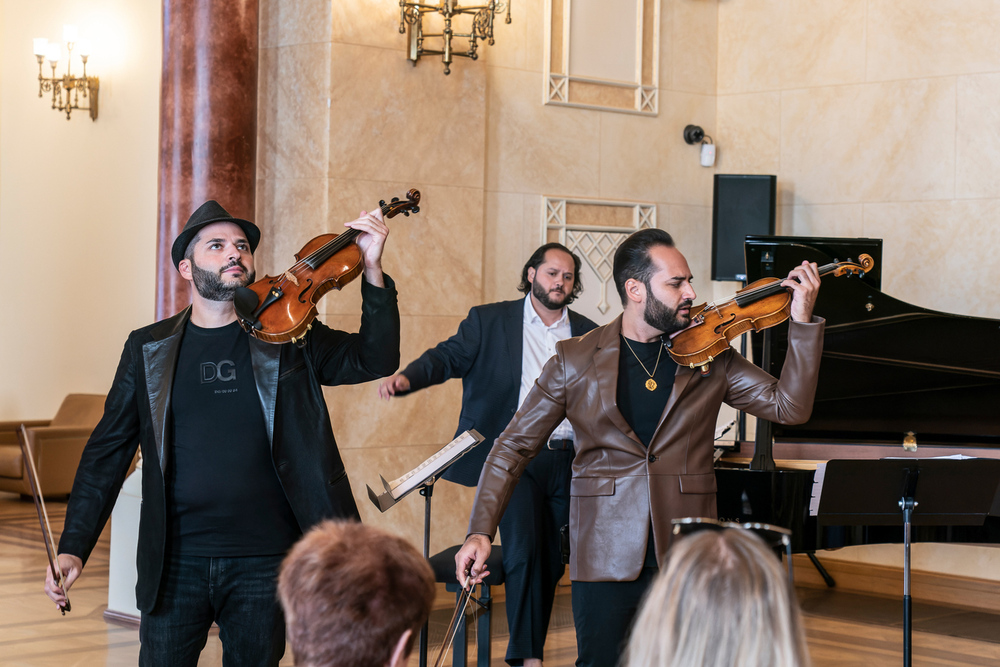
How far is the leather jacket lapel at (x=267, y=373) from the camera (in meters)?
2.65

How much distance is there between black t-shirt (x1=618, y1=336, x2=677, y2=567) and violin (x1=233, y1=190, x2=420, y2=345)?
0.76 meters

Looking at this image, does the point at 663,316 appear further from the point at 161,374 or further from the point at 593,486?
the point at 161,374

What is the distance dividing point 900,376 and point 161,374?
11.9 feet

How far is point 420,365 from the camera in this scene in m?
4.38

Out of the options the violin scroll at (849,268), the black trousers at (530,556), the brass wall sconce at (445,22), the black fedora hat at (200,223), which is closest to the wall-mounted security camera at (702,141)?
the brass wall sconce at (445,22)

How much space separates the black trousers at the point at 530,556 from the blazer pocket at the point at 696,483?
1.37 metres

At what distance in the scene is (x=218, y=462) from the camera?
8.71ft

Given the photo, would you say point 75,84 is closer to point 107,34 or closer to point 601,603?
point 107,34

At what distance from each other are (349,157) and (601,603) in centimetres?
368

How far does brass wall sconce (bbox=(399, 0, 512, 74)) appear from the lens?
19.5ft

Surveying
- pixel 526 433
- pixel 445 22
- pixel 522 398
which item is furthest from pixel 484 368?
pixel 445 22

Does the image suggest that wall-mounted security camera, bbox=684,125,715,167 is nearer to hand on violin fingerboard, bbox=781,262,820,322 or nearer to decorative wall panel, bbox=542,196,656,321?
decorative wall panel, bbox=542,196,656,321

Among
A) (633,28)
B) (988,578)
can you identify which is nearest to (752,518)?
(988,578)

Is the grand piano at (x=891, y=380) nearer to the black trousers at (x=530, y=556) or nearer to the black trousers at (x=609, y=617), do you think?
the black trousers at (x=530, y=556)
